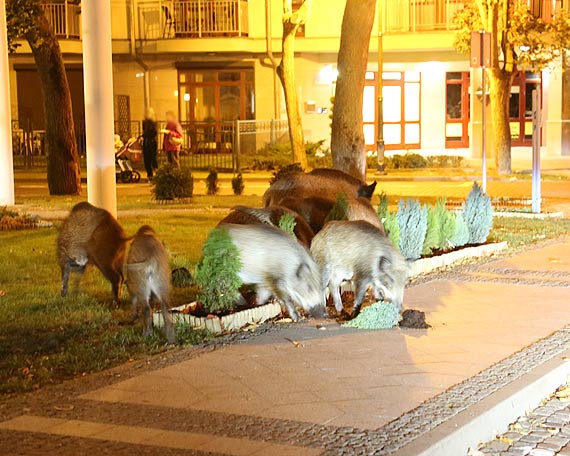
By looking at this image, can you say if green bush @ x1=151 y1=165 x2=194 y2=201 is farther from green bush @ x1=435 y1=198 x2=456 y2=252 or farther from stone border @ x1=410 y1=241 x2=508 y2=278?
green bush @ x1=435 y1=198 x2=456 y2=252

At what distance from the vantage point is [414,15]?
3597cm

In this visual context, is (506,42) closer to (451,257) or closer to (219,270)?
(451,257)

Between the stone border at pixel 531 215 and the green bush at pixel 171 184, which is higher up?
the green bush at pixel 171 184

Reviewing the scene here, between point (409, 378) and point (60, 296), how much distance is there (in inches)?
159

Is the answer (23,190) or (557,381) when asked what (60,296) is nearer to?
(557,381)

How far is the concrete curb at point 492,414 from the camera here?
5.64 metres

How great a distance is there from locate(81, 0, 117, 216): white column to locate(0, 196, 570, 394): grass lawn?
3.32 feet

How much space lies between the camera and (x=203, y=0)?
35.8 m

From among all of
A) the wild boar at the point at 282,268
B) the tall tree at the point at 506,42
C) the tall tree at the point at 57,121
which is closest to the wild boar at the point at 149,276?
the wild boar at the point at 282,268

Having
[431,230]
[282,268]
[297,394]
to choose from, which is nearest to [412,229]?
[431,230]

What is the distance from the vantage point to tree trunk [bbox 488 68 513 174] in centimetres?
2730

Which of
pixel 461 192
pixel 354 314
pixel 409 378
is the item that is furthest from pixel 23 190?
pixel 409 378

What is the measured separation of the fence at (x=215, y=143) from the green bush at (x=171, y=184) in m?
11.6

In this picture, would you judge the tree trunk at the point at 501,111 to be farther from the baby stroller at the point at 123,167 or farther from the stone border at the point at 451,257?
the stone border at the point at 451,257
